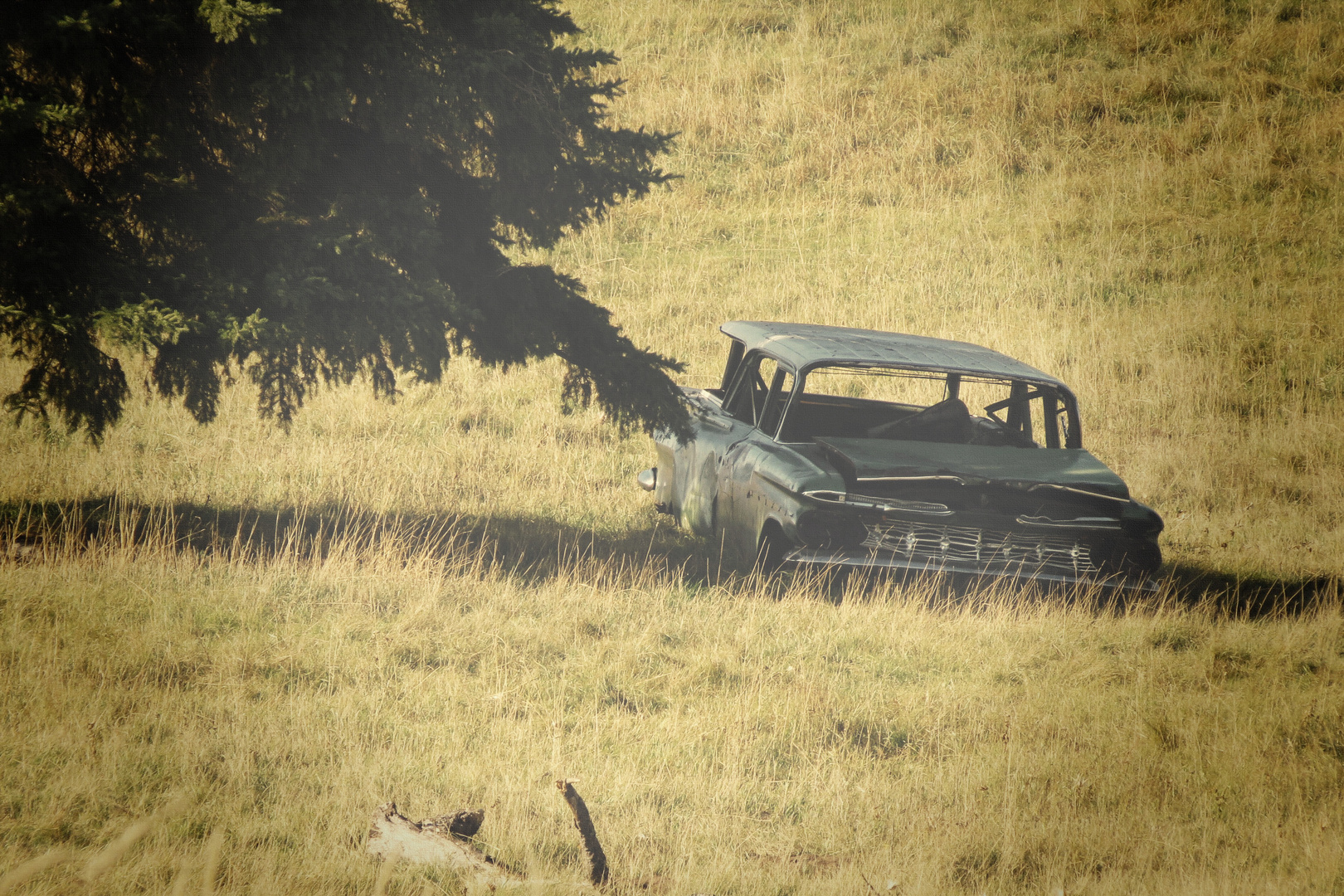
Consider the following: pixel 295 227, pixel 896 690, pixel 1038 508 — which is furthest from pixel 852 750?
pixel 295 227

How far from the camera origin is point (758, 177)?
19047 mm

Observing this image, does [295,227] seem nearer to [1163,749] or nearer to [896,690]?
[896,690]

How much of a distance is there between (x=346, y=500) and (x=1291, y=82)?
805 inches

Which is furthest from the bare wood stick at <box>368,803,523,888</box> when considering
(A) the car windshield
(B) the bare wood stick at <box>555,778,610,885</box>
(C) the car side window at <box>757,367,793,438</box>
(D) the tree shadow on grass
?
(C) the car side window at <box>757,367,793,438</box>

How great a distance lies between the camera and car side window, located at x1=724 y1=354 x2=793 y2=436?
20.9 feet

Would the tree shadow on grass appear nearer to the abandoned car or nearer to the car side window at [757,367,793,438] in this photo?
the abandoned car

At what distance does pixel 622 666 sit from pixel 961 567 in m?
2.08

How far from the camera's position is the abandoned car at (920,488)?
5.23 metres

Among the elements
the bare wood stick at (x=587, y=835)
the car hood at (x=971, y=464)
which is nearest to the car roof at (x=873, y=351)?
the car hood at (x=971, y=464)

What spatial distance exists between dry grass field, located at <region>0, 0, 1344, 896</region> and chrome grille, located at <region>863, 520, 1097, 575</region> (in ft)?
0.96

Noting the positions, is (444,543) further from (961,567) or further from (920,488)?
(961,567)

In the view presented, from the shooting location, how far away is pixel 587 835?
9.43 feet

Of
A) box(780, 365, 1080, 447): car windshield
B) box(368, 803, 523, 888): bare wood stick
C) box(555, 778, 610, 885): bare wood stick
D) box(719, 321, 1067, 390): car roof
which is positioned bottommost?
box(368, 803, 523, 888): bare wood stick

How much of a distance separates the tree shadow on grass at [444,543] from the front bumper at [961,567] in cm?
13
